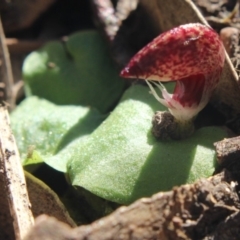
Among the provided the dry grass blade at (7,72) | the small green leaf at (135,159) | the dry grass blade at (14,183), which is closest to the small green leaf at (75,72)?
the dry grass blade at (7,72)

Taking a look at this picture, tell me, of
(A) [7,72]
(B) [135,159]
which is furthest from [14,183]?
(A) [7,72]

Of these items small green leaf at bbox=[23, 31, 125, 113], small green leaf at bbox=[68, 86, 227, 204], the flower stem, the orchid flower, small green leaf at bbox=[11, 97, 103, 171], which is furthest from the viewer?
small green leaf at bbox=[23, 31, 125, 113]

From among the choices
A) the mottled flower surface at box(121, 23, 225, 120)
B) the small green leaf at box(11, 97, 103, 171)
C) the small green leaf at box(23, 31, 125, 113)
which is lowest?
the small green leaf at box(11, 97, 103, 171)

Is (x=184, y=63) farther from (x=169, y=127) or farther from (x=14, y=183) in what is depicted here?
(x=14, y=183)

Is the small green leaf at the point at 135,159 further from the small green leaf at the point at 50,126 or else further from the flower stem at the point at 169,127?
the small green leaf at the point at 50,126

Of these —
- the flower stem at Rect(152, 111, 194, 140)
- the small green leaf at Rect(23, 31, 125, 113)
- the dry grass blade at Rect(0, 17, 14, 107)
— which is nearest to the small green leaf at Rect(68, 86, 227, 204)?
the flower stem at Rect(152, 111, 194, 140)

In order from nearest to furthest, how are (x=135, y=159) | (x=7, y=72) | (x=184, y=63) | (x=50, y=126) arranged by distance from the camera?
(x=184, y=63), (x=135, y=159), (x=50, y=126), (x=7, y=72)

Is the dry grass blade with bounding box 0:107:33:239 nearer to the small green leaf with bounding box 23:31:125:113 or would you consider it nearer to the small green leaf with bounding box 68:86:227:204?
the small green leaf with bounding box 68:86:227:204
